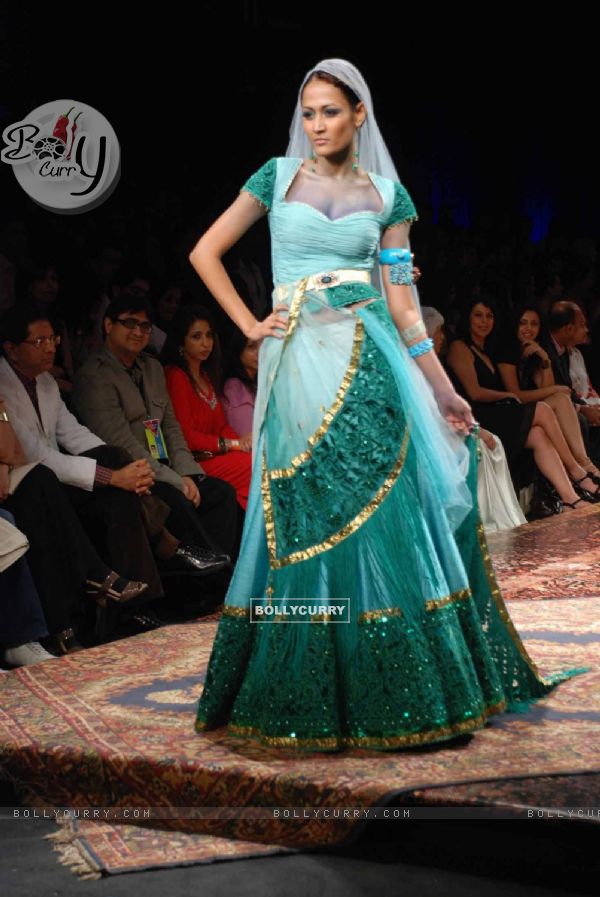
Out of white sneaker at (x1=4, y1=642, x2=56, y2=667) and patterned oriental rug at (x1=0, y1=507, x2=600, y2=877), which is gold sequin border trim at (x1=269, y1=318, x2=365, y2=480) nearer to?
patterned oriental rug at (x1=0, y1=507, x2=600, y2=877)

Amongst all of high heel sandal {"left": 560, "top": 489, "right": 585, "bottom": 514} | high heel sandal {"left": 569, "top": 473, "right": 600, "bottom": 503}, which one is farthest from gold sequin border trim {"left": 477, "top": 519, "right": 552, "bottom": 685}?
high heel sandal {"left": 569, "top": 473, "right": 600, "bottom": 503}

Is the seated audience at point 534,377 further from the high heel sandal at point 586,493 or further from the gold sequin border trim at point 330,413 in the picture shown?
the gold sequin border trim at point 330,413

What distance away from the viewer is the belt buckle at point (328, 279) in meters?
2.76

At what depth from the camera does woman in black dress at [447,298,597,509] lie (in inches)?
269

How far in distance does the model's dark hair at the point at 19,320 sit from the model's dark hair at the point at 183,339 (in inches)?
34.2

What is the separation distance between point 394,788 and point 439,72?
24.8ft

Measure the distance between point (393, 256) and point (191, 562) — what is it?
1.77 metres

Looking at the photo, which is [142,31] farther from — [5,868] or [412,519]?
[5,868]

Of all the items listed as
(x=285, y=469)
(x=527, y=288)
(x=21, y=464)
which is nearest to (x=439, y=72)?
(x=527, y=288)

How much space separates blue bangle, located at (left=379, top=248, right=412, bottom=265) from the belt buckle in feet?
0.50

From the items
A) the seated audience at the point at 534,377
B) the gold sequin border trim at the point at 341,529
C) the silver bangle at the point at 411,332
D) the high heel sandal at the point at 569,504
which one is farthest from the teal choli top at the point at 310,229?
the seated audience at the point at 534,377

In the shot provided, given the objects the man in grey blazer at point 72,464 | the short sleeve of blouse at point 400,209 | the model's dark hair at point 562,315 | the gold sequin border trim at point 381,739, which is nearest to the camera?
the gold sequin border trim at point 381,739

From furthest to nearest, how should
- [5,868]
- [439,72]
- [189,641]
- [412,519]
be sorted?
[439,72], [189,641], [412,519], [5,868]

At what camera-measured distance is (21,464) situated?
384 cm
